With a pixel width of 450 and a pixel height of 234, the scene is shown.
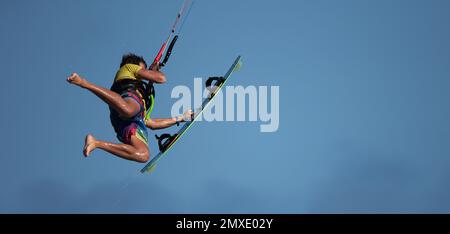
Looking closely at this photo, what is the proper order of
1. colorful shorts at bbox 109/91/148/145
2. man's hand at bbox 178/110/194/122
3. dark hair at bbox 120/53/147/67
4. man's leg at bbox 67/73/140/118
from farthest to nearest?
man's hand at bbox 178/110/194/122 → dark hair at bbox 120/53/147/67 → colorful shorts at bbox 109/91/148/145 → man's leg at bbox 67/73/140/118

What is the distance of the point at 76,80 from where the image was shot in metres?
10.3

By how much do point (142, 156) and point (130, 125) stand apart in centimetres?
58

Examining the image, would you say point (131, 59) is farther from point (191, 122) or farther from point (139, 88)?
point (191, 122)

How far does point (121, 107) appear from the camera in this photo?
11.0 metres

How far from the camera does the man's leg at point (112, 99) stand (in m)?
10.3

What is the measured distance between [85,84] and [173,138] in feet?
7.20

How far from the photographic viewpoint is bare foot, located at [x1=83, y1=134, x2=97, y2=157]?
10352mm

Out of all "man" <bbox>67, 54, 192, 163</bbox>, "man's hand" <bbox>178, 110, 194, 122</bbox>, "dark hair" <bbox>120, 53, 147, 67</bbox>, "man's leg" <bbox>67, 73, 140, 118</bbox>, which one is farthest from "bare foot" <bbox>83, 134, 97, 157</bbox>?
"man's hand" <bbox>178, 110, 194, 122</bbox>

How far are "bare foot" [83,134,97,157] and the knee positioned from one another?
0.88m

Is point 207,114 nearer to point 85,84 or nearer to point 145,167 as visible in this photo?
point 145,167

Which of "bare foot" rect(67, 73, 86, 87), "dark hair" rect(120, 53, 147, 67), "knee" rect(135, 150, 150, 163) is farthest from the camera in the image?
"dark hair" rect(120, 53, 147, 67)

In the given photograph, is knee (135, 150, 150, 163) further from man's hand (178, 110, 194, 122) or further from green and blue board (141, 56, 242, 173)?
man's hand (178, 110, 194, 122)

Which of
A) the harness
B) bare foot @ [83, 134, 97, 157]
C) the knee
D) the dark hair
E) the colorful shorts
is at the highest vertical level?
the dark hair
